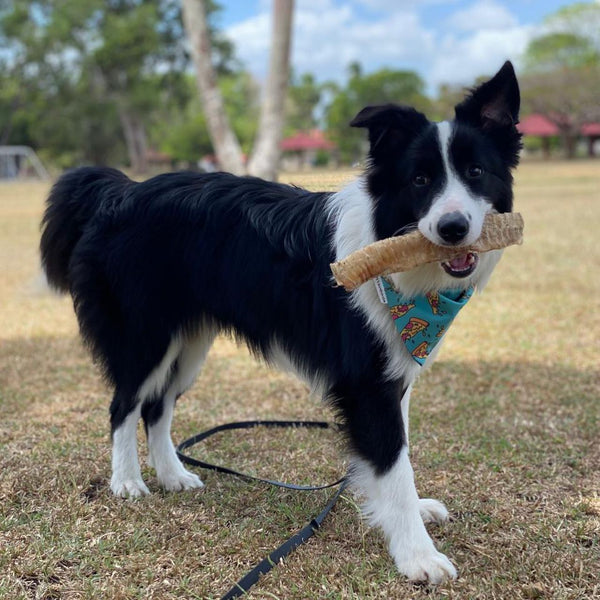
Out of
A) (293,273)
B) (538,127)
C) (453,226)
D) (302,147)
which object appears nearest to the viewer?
(453,226)

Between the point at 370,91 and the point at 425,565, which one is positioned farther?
the point at 370,91

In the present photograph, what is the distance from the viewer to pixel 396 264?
8.57 ft

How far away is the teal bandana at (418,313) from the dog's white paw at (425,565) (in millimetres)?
770

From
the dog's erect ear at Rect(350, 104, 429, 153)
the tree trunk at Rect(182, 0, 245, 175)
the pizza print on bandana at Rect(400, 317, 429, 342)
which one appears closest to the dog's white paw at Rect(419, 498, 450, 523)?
the pizza print on bandana at Rect(400, 317, 429, 342)

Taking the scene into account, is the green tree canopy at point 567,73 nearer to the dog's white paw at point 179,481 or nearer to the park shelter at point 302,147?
the park shelter at point 302,147

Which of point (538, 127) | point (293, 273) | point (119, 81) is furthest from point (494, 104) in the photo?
point (538, 127)

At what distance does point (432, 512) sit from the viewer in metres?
3.12

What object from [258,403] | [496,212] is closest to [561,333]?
[258,403]

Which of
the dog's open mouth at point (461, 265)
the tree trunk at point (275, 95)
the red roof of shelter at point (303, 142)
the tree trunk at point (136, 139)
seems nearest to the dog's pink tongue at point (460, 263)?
the dog's open mouth at point (461, 265)

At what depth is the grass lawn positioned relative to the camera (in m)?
2.68

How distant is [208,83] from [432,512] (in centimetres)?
1065

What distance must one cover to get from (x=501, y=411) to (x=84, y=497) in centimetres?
271

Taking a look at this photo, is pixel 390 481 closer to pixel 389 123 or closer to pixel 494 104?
pixel 389 123

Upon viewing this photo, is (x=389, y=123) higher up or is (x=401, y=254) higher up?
(x=389, y=123)
